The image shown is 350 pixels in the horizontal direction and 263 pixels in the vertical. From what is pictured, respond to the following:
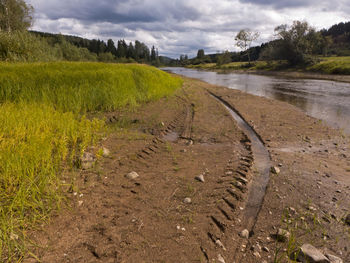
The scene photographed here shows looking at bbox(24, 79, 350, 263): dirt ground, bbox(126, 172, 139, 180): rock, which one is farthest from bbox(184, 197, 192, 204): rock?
bbox(126, 172, 139, 180): rock

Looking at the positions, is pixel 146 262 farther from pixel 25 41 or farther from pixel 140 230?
pixel 25 41

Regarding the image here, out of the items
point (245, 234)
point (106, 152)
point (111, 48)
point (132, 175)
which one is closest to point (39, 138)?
point (106, 152)

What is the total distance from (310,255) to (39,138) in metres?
4.46

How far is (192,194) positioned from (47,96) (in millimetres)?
6345

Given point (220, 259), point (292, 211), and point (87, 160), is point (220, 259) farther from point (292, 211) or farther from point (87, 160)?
point (87, 160)

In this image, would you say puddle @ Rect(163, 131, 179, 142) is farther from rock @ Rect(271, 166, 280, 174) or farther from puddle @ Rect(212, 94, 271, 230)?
rock @ Rect(271, 166, 280, 174)

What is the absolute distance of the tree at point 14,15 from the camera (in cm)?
3456

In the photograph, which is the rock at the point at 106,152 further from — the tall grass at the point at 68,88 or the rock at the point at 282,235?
the rock at the point at 282,235

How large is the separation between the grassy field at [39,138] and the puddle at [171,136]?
7.41ft

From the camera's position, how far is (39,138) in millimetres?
3516

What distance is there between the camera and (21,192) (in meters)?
2.64

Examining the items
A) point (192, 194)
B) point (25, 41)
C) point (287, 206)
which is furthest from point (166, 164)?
point (25, 41)

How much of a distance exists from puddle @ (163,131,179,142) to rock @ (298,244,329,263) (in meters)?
4.74

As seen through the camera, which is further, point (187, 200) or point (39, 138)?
point (39, 138)
